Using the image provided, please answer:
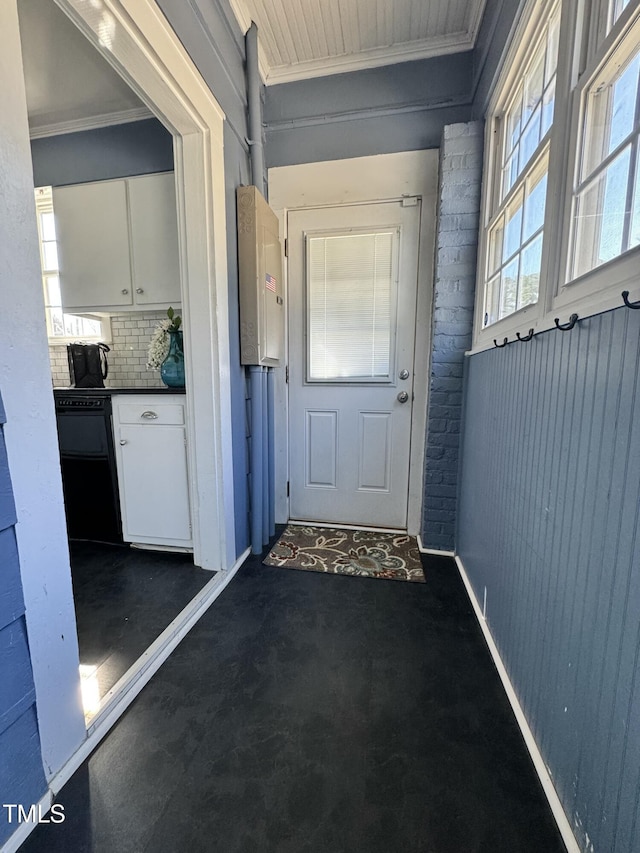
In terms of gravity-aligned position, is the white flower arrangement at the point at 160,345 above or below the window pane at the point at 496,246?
below

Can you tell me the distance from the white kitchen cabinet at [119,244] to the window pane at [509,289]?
1.75 meters

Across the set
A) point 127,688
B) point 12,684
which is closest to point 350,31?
point 12,684

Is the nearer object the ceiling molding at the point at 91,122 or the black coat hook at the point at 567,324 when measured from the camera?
the black coat hook at the point at 567,324

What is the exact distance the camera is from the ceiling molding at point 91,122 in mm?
2100

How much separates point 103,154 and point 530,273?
100 inches

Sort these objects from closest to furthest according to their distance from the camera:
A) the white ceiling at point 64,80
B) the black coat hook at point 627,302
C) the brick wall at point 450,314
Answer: the black coat hook at point 627,302
the white ceiling at point 64,80
the brick wall at point 450,314

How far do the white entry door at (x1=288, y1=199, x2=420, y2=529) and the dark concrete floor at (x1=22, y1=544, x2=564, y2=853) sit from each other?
3.43ft

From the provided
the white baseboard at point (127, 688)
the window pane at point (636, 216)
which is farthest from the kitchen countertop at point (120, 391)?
the window pane at point (636, 216)

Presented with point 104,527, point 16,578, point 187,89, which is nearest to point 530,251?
point 187,89

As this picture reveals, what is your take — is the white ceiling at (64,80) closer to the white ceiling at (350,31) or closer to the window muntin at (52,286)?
the window muntin at (52,286)

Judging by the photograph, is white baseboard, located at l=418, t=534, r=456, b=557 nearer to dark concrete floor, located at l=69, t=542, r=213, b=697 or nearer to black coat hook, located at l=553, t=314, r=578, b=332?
dark concrete floor, located at l=69, t=542, r=213, b=697

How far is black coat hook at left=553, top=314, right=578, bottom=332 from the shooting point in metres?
0.86

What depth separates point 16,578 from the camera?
2.67ft

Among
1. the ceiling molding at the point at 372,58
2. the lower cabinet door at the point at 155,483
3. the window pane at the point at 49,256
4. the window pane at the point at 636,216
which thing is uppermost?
the ceiling molding at the point at 372,58
